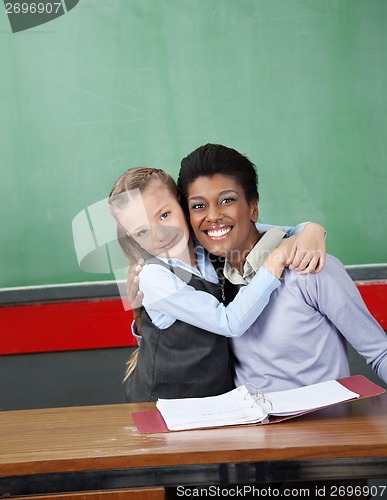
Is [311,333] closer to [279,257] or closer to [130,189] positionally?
[279,257]

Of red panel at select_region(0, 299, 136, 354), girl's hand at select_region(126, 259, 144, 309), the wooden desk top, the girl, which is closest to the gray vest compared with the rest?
the girl

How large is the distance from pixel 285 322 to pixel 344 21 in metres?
1.27

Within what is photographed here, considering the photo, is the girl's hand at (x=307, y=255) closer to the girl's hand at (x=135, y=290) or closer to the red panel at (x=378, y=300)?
the girl's hand at (x=135, y=290)

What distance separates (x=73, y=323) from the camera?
2316 millimetres

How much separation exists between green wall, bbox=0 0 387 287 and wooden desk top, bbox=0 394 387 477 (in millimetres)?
1104

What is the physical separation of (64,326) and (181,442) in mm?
1269

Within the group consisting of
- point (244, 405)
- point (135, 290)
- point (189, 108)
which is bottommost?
point (244, 405)

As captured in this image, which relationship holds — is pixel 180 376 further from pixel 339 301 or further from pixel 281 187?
pixel 281 187

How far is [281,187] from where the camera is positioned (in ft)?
7.61

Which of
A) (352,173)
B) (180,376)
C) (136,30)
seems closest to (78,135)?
(136,30)

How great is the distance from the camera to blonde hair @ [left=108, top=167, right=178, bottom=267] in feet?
5.27

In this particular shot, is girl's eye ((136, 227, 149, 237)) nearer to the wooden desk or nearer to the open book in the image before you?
the open book

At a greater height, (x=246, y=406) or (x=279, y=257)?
(x=279, y=257)

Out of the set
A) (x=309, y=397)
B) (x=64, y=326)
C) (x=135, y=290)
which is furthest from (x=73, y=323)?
(x=309, y=397)
